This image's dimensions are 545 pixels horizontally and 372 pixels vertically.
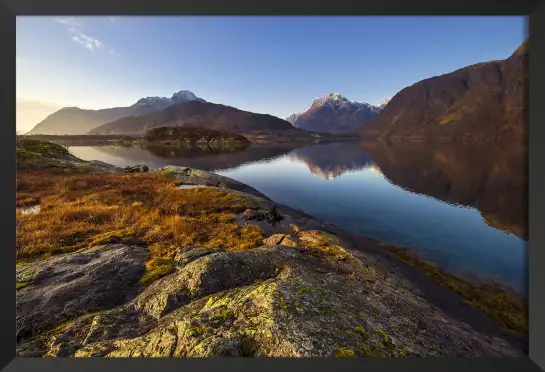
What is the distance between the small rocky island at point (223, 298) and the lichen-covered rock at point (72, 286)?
27 millimetres

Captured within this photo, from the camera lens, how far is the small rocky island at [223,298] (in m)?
5.10

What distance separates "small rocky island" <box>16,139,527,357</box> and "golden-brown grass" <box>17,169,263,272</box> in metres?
0.10

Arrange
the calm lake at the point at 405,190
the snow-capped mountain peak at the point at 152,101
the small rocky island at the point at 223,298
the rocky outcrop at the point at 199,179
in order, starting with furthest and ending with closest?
the rocky outcrop at the point at 199,179 < the snow-capped mountain peak at the point at 152,101 < the calm lake at the point at 405,190 < the small rocky island at the point at 223,298

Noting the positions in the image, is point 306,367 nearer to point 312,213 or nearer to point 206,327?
point 206,327

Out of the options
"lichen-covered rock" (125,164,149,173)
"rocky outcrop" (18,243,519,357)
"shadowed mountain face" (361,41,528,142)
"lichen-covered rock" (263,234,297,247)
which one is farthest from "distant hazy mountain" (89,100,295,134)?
"shadowed mountain face" (361,41,528,142)

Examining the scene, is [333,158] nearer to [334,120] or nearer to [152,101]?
[334,120]

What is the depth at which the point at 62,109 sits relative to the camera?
14500mm

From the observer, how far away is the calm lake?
14648 millimetres

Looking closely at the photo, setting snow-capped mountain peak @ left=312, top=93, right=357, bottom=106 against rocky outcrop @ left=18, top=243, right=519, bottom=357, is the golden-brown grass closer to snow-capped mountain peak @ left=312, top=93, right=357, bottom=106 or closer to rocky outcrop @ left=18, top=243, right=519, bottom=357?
rocky outcrop @ left=18, top=243, right=519, bottom=357

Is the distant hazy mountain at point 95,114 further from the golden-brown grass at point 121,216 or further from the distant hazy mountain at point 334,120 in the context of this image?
the distant hazy mountain at point 334,120

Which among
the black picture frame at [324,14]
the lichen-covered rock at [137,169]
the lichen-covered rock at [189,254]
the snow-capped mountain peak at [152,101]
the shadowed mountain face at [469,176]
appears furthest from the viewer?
the lichen-covered rock at [137,169]

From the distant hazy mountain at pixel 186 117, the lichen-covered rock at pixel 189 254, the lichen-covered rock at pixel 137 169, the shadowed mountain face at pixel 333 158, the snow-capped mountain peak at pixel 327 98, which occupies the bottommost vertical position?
the lichen-covered rock at pixel 189 254

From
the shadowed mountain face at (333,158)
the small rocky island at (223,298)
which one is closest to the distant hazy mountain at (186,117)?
the small rocky island at (223,298)
